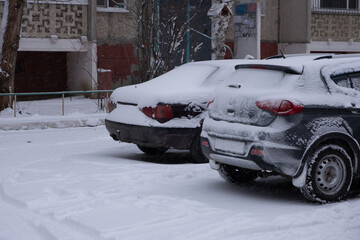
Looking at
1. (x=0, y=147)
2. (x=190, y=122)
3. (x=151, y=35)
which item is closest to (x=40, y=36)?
(x=151, y=35)

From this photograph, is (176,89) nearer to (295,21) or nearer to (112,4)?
(112,4)

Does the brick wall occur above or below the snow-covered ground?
above

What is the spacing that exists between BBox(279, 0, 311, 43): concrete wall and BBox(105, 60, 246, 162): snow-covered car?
1792 cm

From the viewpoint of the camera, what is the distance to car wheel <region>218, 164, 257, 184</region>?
904 centimetres

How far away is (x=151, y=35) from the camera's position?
22.2 m

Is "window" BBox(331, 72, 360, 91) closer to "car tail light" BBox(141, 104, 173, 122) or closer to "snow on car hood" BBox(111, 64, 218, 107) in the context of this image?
"snow on car hood" BBox(111, 64, 218, 107)

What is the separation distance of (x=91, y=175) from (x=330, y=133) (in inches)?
132

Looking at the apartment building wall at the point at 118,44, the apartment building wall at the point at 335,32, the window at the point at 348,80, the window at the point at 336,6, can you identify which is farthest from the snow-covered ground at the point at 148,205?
the window at the point at 336,6

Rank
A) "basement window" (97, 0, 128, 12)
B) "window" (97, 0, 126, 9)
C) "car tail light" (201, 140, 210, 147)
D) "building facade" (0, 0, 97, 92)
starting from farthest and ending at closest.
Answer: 1. "window" (97, 0, 126, 9)
2. "basement window" (97, 0, 128, 12)
3. "building facade" (0, 0, 97, 92)
4. "car tail light" (201, 140, 210, 147)

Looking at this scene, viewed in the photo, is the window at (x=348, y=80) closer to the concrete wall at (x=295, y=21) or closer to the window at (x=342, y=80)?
the window at (x=342, y=80)

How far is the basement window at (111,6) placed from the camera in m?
24.2

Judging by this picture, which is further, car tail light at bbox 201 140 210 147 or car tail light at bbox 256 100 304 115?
car tail light at bbox 201 140 210 147

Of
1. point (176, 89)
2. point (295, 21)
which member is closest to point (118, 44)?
point (295, 21)

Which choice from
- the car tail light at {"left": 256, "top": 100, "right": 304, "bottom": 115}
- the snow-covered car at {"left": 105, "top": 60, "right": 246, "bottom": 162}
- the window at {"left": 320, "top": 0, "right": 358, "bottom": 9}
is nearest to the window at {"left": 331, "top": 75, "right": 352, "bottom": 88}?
the car tail light at {"left": 256, "top": 100, "right": 304, "bottom": 115}
